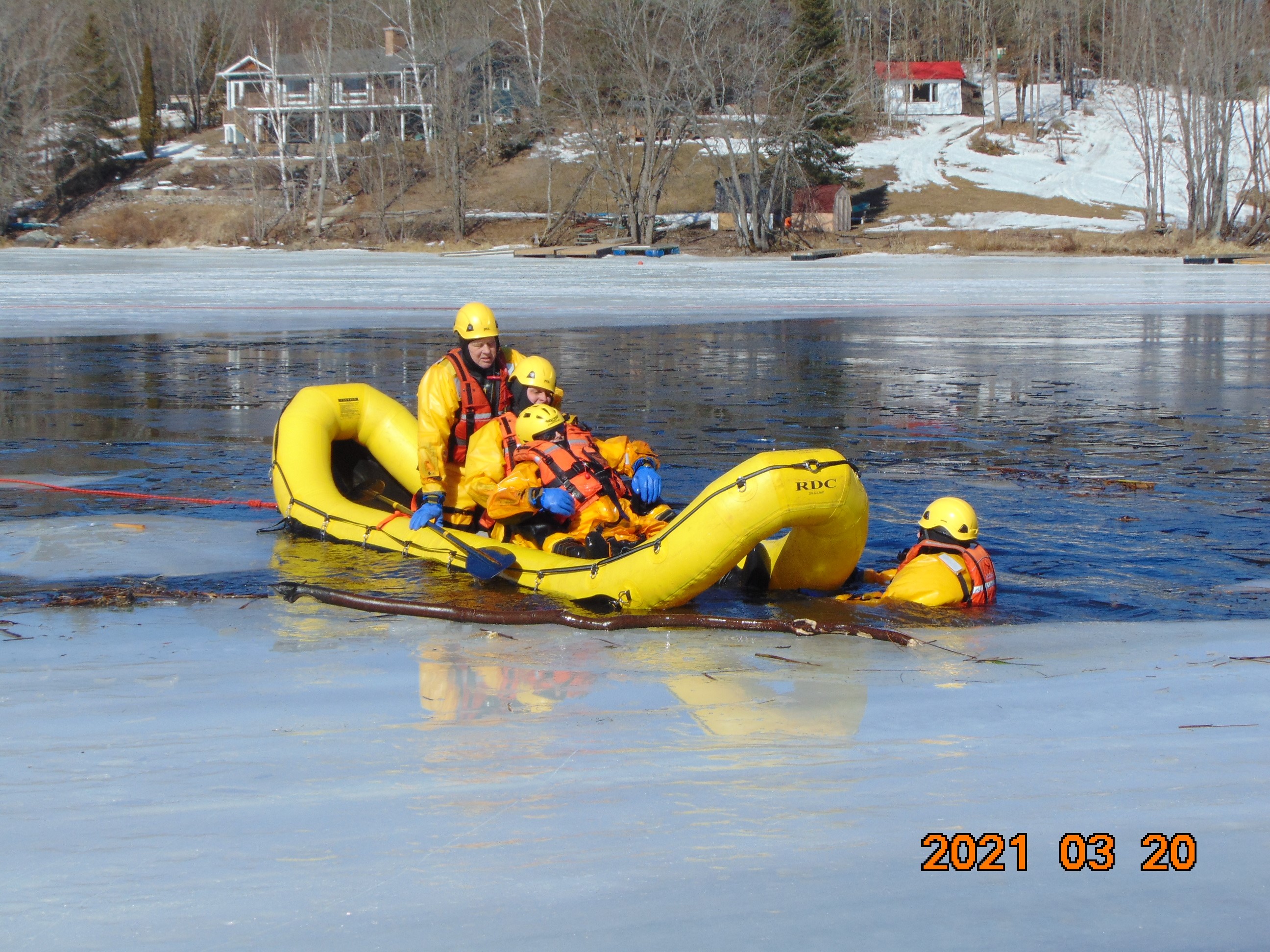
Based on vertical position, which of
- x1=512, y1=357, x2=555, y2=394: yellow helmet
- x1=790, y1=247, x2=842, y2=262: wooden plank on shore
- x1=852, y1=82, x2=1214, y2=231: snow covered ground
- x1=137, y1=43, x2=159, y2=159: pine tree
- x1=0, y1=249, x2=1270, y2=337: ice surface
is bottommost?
x1=512, y1=357, x2=555, y2=394: yellow helmet

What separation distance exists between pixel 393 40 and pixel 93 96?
A: 13.6 metres

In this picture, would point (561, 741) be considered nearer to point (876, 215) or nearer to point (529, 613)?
point (529, 613)

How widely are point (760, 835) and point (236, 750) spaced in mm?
1346

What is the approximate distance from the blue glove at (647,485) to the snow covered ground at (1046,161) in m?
39.7

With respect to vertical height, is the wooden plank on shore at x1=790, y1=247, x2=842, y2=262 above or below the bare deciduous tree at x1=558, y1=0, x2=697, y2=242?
below

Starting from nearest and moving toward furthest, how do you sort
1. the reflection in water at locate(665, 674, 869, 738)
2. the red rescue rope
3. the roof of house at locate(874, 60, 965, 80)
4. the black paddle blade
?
the reflection in water at locate(665, 674, 869, 738)
the black paddle blade
the red rescue rope
the roof of house at locate(874, 60, 965, 80)

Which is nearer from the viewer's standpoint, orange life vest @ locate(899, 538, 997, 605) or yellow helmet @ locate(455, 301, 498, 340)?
orange life vest @ locate(899, 538, 997, 605)

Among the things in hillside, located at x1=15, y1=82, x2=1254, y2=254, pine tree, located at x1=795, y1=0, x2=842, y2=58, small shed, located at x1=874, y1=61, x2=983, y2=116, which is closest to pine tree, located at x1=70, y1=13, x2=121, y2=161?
hillside, located at x1=15, y1=82, x2=1254, y2=254

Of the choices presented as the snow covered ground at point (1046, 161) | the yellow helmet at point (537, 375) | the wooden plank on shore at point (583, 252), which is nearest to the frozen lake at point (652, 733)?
the yellow helmet at point (537, 375)

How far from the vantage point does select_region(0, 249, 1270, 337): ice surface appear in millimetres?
18656

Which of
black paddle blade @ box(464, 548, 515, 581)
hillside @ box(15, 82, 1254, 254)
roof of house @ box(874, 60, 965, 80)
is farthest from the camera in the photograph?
roof of house @ box(874, 60, 965, 80)

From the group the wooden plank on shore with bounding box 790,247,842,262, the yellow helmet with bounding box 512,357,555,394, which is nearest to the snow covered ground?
the wooden plank on shore with bounding box 790,247,842,262

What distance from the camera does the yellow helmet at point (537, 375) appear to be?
6.21 m

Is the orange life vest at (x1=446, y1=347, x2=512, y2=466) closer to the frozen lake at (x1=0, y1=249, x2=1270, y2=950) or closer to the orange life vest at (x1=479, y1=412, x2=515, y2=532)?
the orange life vest at (x1=479, y1=412, x2=515, y2=532)
